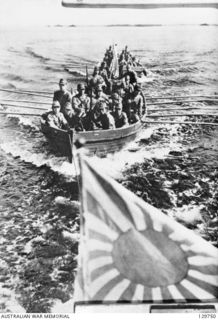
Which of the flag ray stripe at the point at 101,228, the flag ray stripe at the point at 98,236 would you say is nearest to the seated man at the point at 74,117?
the flag ray stripe at the point at 101,228

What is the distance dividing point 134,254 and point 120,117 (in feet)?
4.78

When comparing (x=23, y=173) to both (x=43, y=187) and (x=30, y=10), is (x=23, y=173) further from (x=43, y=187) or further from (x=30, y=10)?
(x=30, y=10)

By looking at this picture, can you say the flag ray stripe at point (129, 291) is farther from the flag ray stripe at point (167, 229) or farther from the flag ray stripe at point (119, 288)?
the flag ray stripe at point (167, 229)

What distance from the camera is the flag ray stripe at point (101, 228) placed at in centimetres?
410

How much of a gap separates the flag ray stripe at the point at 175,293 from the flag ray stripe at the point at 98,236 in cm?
71

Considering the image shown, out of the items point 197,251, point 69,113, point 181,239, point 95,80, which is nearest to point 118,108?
point 95,80

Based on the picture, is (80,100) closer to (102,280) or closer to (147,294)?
(102,280)

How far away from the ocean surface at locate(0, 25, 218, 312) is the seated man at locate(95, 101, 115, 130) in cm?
33

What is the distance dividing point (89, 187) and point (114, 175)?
43 cm

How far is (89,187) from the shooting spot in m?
4.12

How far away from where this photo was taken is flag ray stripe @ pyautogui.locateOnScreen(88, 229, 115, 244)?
409cm

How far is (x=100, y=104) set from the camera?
15.2 feet

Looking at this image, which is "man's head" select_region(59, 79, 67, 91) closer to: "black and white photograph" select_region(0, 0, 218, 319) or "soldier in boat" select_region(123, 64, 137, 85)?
"black and white photograph" select_region(0, 0, 218, 319)

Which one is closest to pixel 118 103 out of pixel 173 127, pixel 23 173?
pixel 173 127
